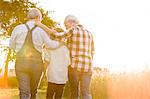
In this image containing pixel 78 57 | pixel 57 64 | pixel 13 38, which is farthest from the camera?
pixel 78 57

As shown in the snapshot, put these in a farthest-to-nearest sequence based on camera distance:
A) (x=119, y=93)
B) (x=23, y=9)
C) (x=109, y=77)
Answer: (x=23, y=9)
(x=109, y=77)
(x=119, y=93)

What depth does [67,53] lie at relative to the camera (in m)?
8.99

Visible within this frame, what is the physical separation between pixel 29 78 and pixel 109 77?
874 centimetres

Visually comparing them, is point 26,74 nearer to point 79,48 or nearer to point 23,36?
point 23,36

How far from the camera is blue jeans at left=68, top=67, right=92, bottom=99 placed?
29.7 feet

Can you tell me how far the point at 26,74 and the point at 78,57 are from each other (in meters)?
1.22

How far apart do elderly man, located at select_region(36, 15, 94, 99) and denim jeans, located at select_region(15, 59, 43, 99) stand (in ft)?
2.90

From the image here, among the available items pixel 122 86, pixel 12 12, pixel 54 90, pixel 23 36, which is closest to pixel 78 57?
pixel 54 90

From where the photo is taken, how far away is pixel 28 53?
8.34 m

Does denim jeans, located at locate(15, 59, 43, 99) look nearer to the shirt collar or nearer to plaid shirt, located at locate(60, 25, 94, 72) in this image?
the shirt collar

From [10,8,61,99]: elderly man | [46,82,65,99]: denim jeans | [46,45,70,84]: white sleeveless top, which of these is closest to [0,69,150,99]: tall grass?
[46,82,65,99]: denim jeans

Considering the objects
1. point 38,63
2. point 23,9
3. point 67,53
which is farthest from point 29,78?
point 23,9

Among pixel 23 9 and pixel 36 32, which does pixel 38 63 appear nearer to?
pixel 36 32

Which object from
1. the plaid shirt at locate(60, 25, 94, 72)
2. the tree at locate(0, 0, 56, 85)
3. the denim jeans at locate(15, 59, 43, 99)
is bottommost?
the denim jeans at locate(15, 59, 43, 99)
